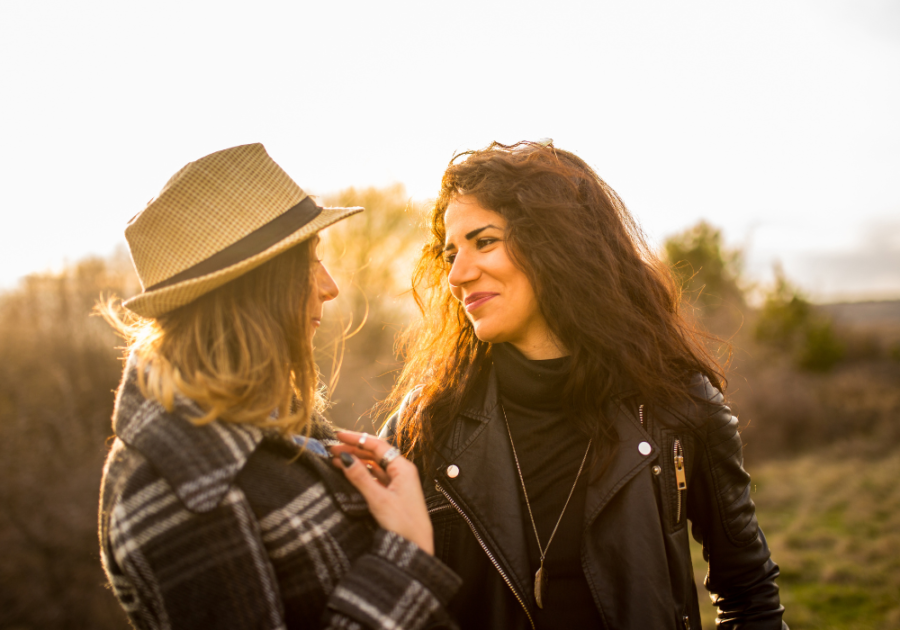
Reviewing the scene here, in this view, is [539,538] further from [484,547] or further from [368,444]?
[368,444]

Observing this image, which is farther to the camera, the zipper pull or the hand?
the zipper pull

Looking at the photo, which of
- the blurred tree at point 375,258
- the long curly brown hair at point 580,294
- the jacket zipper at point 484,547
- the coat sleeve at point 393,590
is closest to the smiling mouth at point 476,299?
the long curly brown hair at point 580,294

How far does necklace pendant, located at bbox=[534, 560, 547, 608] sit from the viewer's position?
1.87m

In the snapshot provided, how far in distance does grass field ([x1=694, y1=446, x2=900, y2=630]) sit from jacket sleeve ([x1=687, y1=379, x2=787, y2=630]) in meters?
3.77

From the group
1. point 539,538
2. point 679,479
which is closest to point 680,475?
point 679,479

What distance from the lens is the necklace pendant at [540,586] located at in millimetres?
1870

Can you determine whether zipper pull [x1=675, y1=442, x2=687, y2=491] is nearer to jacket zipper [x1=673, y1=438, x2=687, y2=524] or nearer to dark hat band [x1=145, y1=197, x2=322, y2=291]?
jacket zipper [x1=673, y1=438, x2=687, y2=524]

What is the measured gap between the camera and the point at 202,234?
1.44 m

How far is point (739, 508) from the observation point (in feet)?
6.50

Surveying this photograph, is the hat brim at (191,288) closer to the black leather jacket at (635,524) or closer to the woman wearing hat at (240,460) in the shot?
the woman wearing hat at (240,460)

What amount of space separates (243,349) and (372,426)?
20.6ft

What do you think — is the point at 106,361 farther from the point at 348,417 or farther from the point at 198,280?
the point at 198,280

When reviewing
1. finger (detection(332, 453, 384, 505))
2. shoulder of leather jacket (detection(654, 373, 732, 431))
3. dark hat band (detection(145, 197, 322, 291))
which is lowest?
shoulder of leather jacket (detection(654, 373, 732, 431))

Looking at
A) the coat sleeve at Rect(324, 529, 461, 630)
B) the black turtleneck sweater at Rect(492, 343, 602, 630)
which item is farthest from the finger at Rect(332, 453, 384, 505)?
the black turtleneck sweater at Rect(492, 343, 602, 630)
